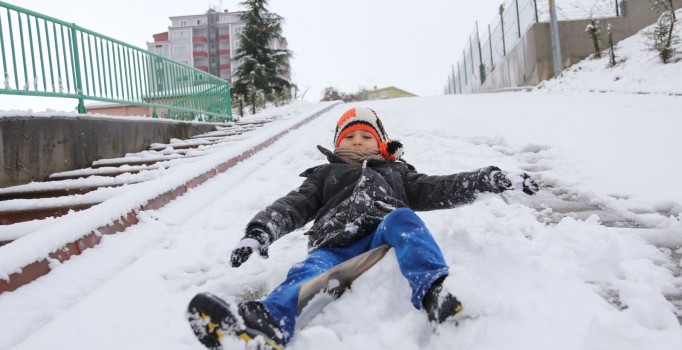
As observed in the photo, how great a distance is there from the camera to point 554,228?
7.05ft

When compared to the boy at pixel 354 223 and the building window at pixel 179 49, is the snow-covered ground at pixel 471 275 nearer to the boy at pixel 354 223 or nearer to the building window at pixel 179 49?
the boy at pixel 354 223

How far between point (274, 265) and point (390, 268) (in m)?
0.66

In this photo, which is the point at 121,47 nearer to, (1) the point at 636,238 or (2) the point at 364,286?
(2) the point at 364,286

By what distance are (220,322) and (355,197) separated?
1001mm

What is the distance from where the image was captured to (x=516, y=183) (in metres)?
2.01

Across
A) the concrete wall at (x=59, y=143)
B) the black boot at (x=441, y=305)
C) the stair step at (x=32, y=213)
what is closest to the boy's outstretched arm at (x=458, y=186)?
the black boot at (x=441, y=305)

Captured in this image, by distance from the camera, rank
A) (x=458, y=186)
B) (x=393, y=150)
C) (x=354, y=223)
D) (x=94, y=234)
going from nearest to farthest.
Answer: (x=354, y=223), (x=458, y=186), (x=94, y=234), (x=393, y=150)

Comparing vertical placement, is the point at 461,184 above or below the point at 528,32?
below

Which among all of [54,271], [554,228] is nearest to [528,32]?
[554,228]

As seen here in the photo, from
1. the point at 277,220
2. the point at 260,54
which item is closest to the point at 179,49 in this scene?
the point at 260,54

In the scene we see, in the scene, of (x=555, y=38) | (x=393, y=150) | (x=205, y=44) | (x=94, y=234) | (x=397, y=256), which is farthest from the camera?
(x=205, y=44)

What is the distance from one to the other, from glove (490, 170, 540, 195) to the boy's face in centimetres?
85

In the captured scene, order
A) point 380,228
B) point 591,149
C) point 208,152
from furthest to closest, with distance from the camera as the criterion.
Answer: point 208,152 < point 591,149 < point 380,228

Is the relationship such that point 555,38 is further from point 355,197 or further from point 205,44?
point 205,44
